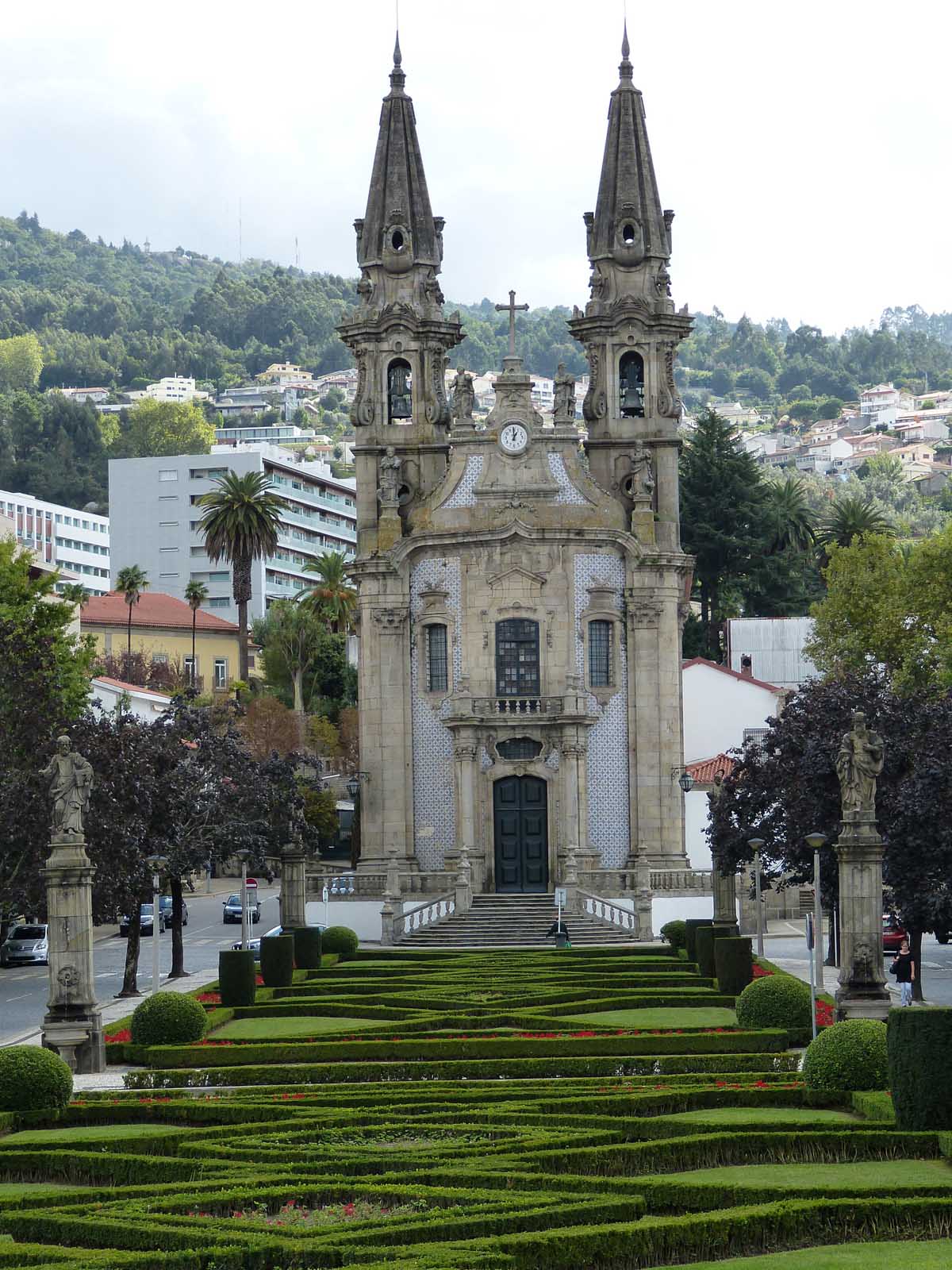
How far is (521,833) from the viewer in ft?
235

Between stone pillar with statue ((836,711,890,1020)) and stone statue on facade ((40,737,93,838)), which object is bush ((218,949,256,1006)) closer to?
stone statue on facade ((40,737,93,838))

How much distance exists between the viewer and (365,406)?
247 ft

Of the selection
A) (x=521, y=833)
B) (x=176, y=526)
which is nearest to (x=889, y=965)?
(x=521, y=833)

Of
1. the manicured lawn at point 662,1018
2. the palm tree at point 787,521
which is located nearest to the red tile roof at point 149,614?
the palm tree at point 787,521

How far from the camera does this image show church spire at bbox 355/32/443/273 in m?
75.4

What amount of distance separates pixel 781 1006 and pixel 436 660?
114ft

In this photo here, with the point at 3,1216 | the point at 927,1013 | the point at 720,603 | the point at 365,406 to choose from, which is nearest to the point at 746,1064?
the point at 927,1013

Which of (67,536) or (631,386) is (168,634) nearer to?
(67,536)

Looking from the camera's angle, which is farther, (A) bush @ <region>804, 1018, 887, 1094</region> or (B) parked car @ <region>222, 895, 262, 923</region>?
(B) parked car @ <region>222, 895, 262, 923</region>

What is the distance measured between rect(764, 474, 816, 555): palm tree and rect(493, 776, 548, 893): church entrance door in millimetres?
41866

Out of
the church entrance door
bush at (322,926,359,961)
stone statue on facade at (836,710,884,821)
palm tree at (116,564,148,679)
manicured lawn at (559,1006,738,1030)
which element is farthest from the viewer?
palm tree at (116,564,148,679)

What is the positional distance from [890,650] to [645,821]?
9839 millimetres

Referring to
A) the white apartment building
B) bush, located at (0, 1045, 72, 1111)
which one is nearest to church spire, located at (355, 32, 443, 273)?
bush, located at (0, 1045, 72, 1111)

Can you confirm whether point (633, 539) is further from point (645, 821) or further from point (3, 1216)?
point (3, 1216)
